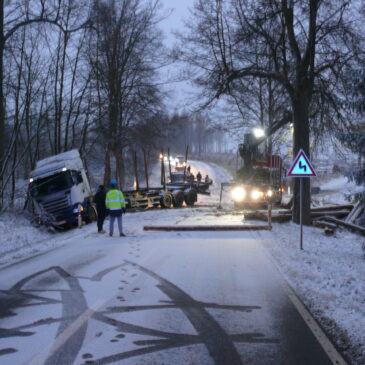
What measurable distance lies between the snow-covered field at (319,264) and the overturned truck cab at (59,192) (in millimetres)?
1121

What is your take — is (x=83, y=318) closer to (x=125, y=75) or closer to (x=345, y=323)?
(x=345, y=323)

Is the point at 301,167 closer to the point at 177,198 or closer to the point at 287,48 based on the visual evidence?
the point at 287,48

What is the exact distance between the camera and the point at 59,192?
1923cm

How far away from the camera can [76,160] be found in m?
20.6

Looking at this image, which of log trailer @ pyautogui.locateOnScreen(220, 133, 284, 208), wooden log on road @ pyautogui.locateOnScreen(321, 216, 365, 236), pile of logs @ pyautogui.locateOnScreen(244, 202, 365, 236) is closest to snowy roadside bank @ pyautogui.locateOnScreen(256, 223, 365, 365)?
wooden log on road @ pyautogui.locateOnScreen(321, 216, 365, 236)

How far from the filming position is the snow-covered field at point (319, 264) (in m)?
5.42

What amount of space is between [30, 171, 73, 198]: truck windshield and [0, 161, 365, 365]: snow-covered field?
145 centimetres

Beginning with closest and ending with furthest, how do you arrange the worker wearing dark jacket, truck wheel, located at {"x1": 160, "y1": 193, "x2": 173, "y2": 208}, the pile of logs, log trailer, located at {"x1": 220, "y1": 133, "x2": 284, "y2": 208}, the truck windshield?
the worker wearing dark jacket < the pile of logs < the truck windshield < log trailer, located at {"x1": 220, "y1": 133, "x2": 284, "y2": 208} < truck wheel, located at {"x1": 160, "y1": 193, "x2": 173, "y2": 208}

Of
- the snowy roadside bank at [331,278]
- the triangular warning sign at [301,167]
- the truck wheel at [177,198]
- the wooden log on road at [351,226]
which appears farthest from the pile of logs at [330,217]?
the truck wheel at [177,198]

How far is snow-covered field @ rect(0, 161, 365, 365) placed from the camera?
542 cm

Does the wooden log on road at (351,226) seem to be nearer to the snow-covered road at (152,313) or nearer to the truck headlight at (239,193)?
the snow-covered road at (152,313)

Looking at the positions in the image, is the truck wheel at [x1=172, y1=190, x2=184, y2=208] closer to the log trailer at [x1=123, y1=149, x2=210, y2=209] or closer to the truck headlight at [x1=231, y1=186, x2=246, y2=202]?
the log trailer at [x1=123, y1=149, x2=210, y2=209]

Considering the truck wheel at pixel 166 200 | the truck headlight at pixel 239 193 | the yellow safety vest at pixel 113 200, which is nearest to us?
the yellow safety vest at pixel 113 200

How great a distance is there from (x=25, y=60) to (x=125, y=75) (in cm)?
1284
